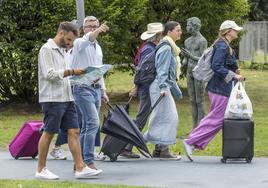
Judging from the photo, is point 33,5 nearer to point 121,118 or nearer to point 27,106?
point 27,106

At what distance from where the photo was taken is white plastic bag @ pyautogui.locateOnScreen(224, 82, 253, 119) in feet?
30.1

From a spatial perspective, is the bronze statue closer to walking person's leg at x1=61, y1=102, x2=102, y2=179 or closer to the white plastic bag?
the white plastic bag

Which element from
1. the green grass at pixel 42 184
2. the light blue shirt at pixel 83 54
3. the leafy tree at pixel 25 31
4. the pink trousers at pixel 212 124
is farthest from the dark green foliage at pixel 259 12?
the green grass at pixel 42 184

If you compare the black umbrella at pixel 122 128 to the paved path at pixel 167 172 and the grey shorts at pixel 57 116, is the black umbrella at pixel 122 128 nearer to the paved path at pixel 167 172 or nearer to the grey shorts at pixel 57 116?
the paved path at pixel 167 172

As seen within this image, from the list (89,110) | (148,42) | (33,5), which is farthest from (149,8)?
(89,110)

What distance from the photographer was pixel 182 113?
52.2 feet

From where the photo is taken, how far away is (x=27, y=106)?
16.7 m

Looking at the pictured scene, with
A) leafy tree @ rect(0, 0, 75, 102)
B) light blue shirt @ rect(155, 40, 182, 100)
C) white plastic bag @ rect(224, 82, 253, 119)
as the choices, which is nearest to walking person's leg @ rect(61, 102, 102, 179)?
light blue shirt @ rect(155, 40, 182, 100)

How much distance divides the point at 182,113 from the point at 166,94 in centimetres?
651

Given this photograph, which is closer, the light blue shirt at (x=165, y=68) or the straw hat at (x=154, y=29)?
the light blue shirt at (x=165, y=68)

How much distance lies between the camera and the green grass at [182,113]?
442 inches

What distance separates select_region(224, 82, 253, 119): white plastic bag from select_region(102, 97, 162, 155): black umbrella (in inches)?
45.8

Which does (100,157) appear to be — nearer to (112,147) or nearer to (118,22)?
(112,147)

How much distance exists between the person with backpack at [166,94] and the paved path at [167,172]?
1.05 ft
